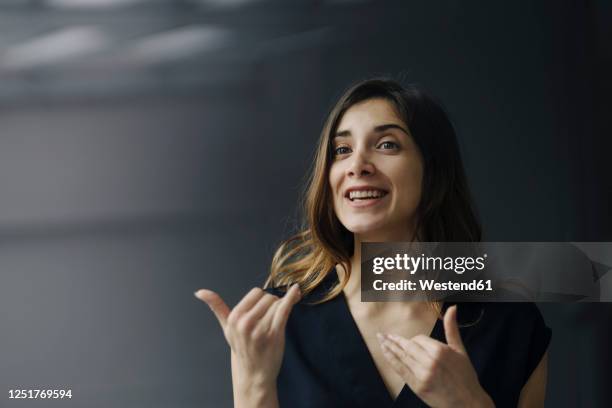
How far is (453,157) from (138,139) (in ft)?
1.72

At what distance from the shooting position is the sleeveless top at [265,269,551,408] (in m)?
0.96

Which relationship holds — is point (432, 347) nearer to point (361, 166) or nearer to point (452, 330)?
point (452, 330)

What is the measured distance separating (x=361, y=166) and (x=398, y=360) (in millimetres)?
→ 289

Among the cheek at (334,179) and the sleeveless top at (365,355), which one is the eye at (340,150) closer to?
the cheek at (334,179)

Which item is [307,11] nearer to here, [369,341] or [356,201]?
[356,201]

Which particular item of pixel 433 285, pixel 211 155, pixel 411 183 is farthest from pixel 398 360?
pixel 211 155

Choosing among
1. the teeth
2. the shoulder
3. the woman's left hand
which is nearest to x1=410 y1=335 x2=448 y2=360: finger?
the woman's left hand

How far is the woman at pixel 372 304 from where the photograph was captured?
3.12 ft

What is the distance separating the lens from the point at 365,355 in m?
0.98

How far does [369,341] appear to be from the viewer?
1004 mm

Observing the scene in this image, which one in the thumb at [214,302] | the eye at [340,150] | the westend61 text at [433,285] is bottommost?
the thumb at [214,302]

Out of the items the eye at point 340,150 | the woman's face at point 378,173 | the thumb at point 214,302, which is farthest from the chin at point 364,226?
the thumb at point 214,302

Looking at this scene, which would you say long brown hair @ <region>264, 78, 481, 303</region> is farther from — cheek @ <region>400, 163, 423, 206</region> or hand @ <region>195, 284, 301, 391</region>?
hand @ <region>195, 284, 301, 391</region>

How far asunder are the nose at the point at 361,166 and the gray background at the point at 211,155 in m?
0.10
